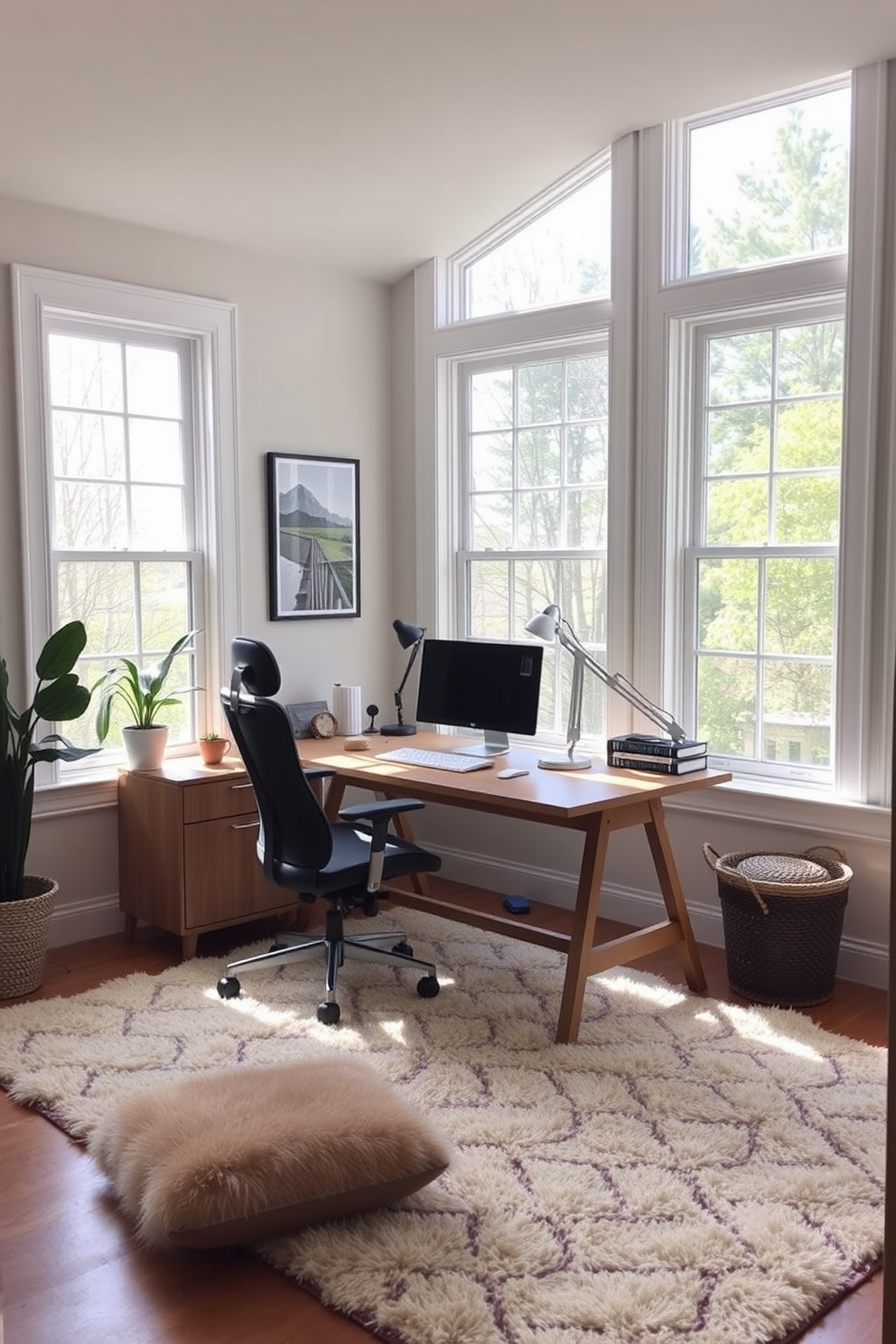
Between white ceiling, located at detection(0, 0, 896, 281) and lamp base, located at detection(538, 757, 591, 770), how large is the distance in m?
2.20

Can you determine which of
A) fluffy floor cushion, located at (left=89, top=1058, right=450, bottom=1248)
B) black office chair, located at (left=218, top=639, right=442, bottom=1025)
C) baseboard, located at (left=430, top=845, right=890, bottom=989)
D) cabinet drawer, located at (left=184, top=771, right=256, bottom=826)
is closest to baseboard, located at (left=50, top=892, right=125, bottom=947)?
cabinet drawer, located at (left=184, top=771, right=256, bottom=826)

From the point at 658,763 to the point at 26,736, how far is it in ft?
6.65

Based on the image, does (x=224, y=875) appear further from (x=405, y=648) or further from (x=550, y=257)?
(x=550, y=257)

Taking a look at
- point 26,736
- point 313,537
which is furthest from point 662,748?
Answer: point 26,736

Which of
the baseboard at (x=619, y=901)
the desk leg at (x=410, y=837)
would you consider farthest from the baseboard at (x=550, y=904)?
the desk leg at (x=410, y=837)

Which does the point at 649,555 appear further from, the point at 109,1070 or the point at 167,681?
the point at 109,1070

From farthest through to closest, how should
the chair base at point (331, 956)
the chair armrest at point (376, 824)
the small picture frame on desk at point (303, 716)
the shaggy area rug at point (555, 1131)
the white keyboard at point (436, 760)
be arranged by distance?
the small picture frame on desk at point (303, 716)
the white keyboard at point (436, 760)
the chair base at point (331, 956)
the chair armrest at point (376, 824)
the shaggy area rug at point (555, 1131)

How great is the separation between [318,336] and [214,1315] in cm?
377

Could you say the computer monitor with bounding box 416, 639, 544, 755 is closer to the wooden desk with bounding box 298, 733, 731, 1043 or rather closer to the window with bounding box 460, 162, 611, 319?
the wooden desk with bounding box 298, 733, 731, 1043

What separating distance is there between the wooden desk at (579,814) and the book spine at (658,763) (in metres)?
0.03

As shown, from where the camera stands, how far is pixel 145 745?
13.7 feet

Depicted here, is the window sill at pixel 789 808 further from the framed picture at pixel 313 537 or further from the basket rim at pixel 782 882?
the framed picture at pixel 313 537

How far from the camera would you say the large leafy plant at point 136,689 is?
4074mm

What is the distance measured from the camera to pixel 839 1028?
3385 millimetres
